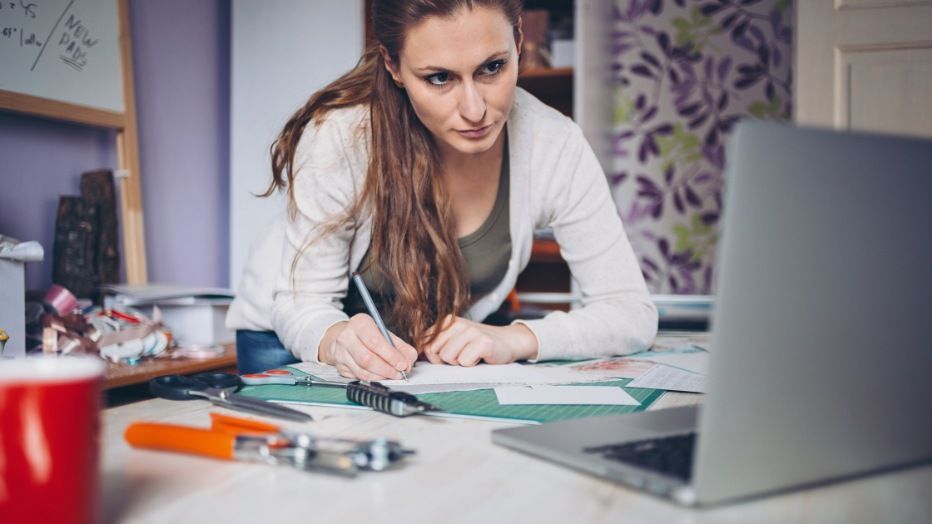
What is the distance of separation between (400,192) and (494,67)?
0.80 feet

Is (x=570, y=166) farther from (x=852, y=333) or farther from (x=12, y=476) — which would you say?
(x=12, y=476)

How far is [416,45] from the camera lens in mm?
1194

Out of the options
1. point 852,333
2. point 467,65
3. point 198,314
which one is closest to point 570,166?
point 467,65

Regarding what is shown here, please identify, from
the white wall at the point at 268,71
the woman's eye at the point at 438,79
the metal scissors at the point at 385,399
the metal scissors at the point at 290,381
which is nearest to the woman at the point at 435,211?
the woman's eye at the point at 438,79

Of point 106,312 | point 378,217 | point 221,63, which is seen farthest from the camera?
point 221,63

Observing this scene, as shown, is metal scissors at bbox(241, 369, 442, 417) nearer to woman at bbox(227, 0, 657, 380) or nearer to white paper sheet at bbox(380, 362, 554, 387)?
Answer: white paper sheet at bbox(380, 362, 554, 387)

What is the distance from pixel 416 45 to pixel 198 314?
1071 mm

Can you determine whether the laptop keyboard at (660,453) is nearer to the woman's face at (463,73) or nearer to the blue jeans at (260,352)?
the woman's face at (463,73)

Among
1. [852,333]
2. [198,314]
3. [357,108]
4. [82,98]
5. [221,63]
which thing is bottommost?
[198,314]

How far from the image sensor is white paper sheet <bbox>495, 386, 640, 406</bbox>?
80 centimetres

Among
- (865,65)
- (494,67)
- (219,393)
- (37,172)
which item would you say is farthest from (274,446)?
(865,65)

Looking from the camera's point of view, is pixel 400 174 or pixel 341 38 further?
pixel 341 38

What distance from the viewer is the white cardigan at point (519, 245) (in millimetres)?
1188

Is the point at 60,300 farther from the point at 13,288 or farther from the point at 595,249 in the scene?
the point at 595,249
